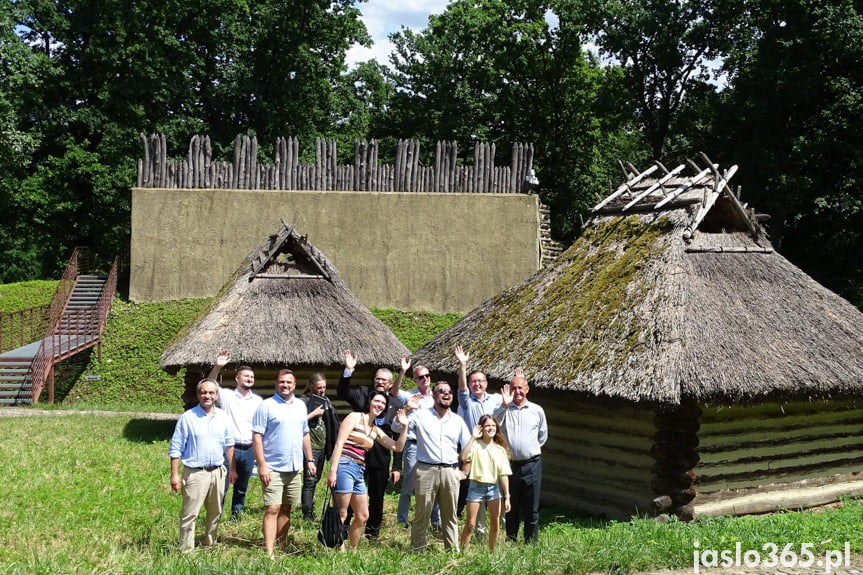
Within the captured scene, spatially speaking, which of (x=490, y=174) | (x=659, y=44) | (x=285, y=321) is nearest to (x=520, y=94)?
(x=659, y=44)

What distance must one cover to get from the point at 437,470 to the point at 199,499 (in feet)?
7.46

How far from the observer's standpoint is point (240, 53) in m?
35.4

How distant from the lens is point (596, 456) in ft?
40.8

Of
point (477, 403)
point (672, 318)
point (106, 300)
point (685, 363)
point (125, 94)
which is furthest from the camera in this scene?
point (125, 94)

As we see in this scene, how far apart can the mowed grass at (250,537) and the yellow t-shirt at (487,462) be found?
716 mm

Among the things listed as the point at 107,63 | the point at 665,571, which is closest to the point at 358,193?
the point at 107,63

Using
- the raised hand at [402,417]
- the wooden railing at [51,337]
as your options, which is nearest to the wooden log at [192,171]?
the wooden railing at [51,337]

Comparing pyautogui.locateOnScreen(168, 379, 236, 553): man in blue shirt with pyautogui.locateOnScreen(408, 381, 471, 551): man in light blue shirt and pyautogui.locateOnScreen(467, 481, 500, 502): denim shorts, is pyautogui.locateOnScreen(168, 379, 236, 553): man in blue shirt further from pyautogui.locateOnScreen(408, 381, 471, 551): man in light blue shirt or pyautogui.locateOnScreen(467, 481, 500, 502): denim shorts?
pyautogui.locateOnScreen(467, 481, 500, 502): denim shorts

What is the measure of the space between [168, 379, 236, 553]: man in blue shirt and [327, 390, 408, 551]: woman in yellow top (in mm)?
1100

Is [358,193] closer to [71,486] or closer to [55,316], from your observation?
[55,316]

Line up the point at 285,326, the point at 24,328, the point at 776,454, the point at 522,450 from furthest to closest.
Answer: the point at 24,328 < the point at 285,326 < the point at 776,454 < the point at 522,450

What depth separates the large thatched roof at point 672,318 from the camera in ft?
36.1

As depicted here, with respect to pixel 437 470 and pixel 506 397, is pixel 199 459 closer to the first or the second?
pixel 437 470

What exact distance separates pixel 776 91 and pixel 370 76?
20.4 meters
